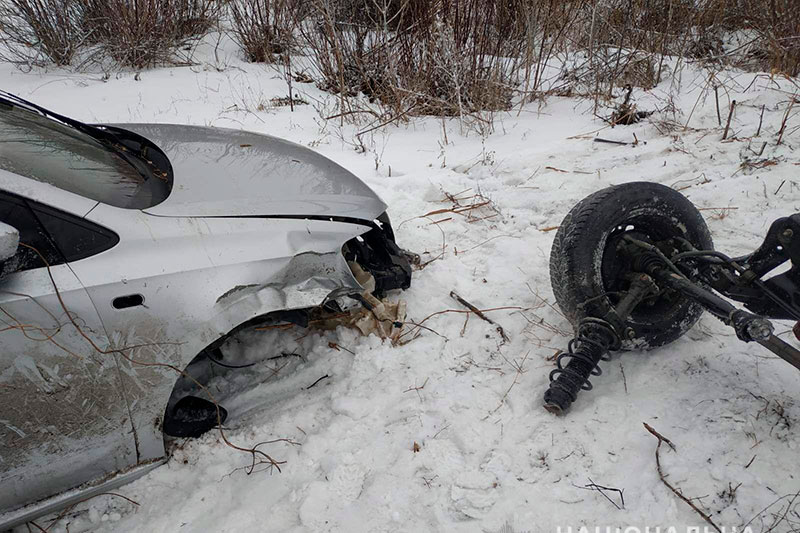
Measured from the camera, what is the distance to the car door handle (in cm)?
194

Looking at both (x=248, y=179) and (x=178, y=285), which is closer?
(x=178, y=285)

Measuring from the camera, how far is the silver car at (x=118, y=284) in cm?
186

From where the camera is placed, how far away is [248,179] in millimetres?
2568

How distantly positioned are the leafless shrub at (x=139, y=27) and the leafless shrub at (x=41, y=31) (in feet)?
0.74

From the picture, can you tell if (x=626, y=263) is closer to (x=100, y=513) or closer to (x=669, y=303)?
(x=669, y=303)

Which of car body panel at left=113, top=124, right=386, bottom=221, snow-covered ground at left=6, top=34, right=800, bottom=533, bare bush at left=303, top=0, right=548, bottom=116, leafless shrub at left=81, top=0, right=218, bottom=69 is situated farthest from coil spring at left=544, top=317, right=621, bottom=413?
leafless shrub at left=81, top=0, right=218, bottom=69

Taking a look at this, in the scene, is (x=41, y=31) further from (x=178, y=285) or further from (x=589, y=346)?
(x=589, y=346)

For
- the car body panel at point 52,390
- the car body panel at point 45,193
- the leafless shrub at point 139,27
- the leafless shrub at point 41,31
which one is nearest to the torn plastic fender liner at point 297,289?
the car body panel at point 52,390

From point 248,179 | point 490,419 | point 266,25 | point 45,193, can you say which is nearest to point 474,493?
point 490,419

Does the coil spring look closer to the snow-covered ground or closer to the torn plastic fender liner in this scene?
the snow-covered ground

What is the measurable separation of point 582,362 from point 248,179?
1.77 meters

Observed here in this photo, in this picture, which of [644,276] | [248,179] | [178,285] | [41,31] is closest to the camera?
[178,285]

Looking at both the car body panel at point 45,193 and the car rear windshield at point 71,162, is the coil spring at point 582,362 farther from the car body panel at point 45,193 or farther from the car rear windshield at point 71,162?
the car body panel at point 45,193

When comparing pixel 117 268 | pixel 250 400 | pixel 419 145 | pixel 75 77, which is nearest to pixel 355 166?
pixel 419 145
